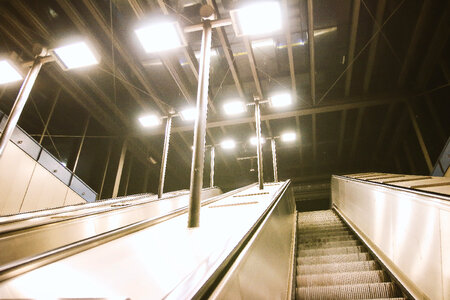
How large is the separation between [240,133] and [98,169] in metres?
8.27

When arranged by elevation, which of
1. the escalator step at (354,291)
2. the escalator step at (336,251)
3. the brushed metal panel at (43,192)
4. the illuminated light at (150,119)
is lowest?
the escalator step at (354,291)

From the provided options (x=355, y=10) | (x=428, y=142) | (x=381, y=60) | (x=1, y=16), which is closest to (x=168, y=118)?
(x=1, y=16)

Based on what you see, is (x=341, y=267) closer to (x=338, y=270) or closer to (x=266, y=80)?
(x=338, y=270)

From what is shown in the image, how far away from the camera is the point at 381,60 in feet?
33.5

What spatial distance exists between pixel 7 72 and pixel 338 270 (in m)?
7.57

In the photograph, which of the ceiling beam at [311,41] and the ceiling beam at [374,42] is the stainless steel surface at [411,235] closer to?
the ceiling beam at [311,41]

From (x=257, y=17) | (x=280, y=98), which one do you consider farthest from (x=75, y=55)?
(x=280, y=98)

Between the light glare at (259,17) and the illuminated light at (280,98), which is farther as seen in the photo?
the illuminated light at (280,98)

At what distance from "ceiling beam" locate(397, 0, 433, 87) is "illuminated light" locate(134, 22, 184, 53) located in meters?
8.37

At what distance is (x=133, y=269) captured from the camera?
189 cm

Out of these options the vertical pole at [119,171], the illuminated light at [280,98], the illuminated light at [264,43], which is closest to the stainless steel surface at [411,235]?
the illuminated light at [280,98]

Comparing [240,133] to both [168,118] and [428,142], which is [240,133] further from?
[428,142]

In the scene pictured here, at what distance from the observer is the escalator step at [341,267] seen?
12.7 ft

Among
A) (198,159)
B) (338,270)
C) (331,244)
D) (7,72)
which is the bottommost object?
(338,270)
